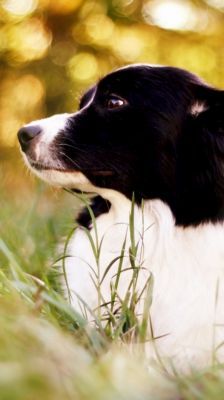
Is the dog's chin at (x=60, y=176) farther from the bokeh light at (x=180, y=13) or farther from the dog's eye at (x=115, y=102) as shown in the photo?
the bokeh light at (x=180, y=13)

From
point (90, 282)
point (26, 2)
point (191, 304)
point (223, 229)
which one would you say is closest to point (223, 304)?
point (191, 304)

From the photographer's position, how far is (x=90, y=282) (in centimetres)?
321

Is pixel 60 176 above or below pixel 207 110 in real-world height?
below

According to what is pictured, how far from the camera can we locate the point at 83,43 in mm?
13305

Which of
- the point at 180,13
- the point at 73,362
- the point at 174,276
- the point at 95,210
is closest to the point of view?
the point at 73,362

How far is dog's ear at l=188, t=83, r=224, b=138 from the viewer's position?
10.2 feet

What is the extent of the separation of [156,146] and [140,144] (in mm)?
69

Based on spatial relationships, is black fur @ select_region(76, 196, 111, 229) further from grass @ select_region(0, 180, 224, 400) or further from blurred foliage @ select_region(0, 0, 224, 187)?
blurred foliage @ select_region(0, 0, 224, 187)

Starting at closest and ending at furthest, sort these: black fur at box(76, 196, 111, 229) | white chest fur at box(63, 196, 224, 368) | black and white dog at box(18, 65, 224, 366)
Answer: white chest fur at box(63, 196, 224, 368) < black and white dog at box(18, 65, 224, 366) < black fur at box(76, 196, 111, 229)

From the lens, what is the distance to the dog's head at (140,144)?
10.1 feet

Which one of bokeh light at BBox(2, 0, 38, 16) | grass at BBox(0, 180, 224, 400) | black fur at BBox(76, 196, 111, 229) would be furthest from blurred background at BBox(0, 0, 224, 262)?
grass at BBox(0, 180, 224, 400)

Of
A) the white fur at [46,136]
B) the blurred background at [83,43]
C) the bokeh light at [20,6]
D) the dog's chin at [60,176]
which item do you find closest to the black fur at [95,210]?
the dog's chin at [60,176]

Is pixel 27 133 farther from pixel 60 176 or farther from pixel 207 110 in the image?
pixel 207 110

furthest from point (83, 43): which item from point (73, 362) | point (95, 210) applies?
point (73, 362)
